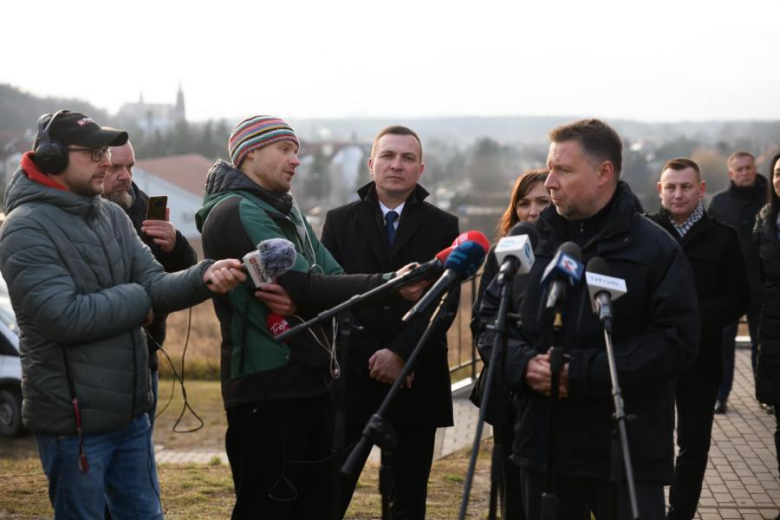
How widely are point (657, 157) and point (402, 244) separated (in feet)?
182

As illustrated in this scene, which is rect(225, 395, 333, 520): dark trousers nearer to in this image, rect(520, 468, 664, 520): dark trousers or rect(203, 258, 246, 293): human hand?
rect(203, 258, 246, 293): human hand

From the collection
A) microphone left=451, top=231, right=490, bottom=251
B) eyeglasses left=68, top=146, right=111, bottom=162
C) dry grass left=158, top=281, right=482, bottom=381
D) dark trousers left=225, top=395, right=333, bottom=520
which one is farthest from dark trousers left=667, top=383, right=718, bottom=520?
dry grass left=158, top=281, right=482, bottom=381

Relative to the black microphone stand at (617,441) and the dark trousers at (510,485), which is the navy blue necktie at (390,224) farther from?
the black microphone stand at (617,441)

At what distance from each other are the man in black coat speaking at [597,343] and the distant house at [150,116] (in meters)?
62.8

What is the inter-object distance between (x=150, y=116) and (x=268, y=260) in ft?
227

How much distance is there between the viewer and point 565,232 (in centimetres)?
402

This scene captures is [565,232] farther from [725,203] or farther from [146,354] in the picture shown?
[725,203]

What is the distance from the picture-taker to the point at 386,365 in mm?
4941

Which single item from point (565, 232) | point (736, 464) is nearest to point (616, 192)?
point (565, 232)

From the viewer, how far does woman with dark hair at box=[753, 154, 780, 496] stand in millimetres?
5691

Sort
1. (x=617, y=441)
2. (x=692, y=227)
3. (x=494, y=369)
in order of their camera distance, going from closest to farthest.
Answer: (x=494, y=369), (x=617, y=441), (x=692, y=227)

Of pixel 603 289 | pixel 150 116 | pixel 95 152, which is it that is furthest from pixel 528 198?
pixel 150 116

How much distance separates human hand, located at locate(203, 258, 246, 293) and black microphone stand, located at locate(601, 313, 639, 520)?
145 cm

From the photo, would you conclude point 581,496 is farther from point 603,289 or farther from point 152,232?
point 152,232
